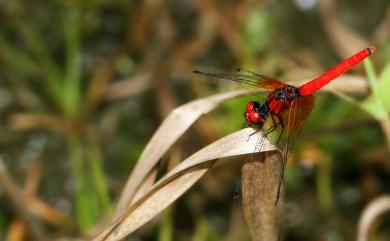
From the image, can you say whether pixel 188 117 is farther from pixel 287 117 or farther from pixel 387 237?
pixel 387 237

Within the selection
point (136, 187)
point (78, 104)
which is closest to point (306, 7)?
point (78, 104)

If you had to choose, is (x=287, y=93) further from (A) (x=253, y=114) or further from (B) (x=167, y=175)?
(B) (x=167, y=175)

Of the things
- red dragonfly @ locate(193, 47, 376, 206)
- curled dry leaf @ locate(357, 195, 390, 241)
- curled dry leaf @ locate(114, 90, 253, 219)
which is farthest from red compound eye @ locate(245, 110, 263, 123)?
curled dry leaf @ locate(357, 195, 390, 241)

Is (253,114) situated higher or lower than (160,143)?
higher

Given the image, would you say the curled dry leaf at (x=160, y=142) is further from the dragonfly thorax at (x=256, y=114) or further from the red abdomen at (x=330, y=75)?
the red abdomen at (x=330, y=75)

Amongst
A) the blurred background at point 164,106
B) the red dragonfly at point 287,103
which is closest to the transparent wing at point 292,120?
the red dragonfly at point 287,103

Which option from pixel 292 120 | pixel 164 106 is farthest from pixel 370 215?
pixel 164 106
